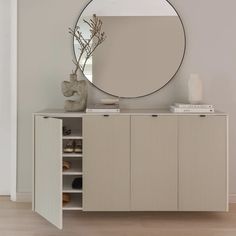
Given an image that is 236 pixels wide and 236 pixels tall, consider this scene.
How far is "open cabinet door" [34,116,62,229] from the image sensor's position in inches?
104

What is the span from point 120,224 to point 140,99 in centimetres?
104

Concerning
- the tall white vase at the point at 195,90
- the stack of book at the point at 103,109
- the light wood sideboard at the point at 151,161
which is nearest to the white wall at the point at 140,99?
the tall white vase at the point at 195,90

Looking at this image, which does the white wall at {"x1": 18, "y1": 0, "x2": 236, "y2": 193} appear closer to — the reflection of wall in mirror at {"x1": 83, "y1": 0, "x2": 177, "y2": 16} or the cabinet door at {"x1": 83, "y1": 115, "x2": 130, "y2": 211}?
the reflection of wall in mirror at {"x1": 83, "y1": 0, "x2": 177, "y2": 16}

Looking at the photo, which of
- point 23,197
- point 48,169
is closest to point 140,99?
point 48,169

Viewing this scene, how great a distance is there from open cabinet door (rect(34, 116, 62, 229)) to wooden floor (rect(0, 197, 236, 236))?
12 centimetres

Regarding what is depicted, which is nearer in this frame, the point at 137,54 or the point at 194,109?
the point at 194,109

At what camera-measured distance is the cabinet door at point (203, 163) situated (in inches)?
112

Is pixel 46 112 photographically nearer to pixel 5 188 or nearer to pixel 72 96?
pixel 72 96

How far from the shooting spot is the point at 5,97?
3.41m

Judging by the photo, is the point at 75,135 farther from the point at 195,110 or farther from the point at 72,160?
the point at 195,110

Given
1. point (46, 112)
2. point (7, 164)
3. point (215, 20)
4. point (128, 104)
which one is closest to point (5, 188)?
point (7, 164)

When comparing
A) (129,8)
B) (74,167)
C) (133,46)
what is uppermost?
(129,8)

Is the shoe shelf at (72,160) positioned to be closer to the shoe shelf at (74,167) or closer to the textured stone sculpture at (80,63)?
the shoe shelf at (74,167)

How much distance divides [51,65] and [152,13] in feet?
3.07
